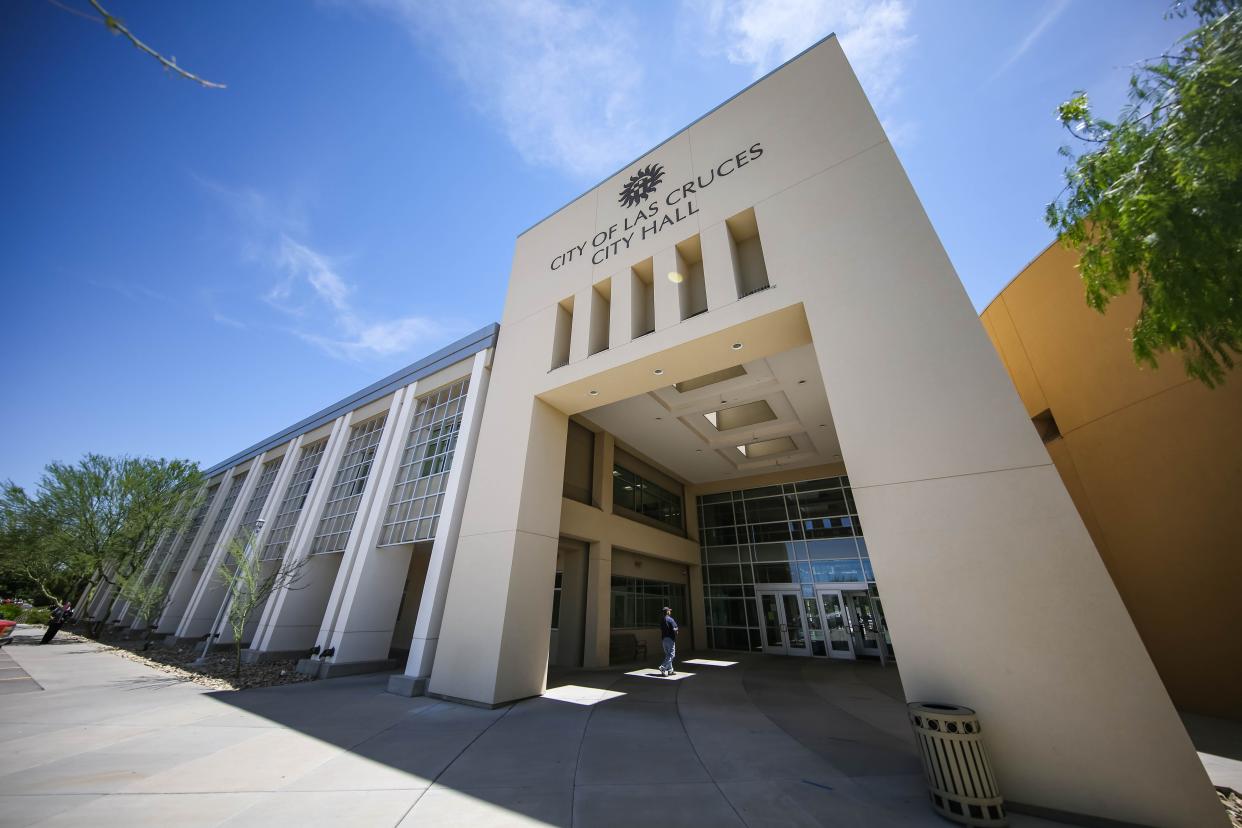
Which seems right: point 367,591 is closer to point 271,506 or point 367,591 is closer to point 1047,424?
point 271,506

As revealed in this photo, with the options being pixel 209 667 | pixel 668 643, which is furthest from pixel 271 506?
pixel 668 643

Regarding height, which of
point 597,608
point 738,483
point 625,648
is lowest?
point 625,648

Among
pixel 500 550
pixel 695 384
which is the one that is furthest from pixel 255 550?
pixel 695 384

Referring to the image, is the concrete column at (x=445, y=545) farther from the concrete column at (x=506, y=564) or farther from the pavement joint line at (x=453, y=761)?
the pavement joint line at (x=453, y=761)

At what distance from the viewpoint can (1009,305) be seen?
1077 centimetres

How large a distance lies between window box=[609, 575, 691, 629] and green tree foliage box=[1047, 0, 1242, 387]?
46.1ft

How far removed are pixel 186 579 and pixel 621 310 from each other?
89.3ft

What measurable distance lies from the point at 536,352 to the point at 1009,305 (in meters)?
12.3

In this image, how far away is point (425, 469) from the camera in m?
13.1

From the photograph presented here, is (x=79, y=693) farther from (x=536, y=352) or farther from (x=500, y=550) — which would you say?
Answer: (x=536, y=352)

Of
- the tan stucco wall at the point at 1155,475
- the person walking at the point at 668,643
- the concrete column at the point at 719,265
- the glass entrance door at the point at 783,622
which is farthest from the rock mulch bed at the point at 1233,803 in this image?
the glass entrance door at the point at 783,622

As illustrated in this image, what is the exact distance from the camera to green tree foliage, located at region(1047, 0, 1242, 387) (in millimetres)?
3896

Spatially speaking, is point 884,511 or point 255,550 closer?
point 884,511

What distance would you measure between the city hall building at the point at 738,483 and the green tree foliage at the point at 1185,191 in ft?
5.05
